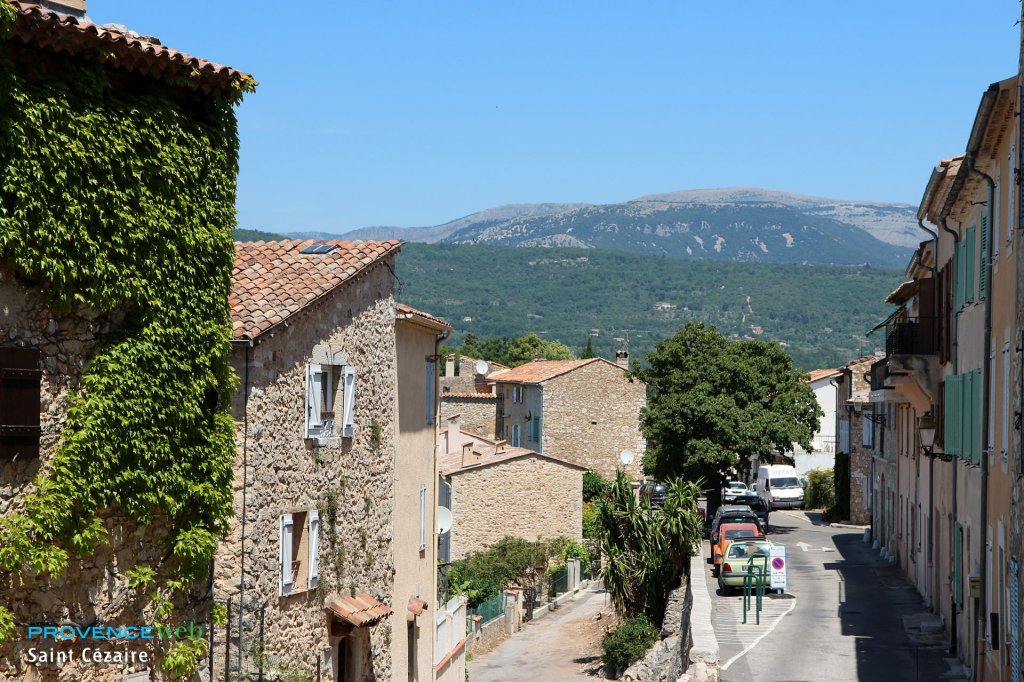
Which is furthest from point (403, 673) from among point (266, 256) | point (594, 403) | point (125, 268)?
point (594, 403)

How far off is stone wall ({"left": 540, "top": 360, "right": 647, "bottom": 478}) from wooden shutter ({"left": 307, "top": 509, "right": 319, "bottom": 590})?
48.1m

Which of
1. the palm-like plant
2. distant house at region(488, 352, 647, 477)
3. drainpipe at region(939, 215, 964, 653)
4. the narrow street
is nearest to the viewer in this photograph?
drainpipe at region(939, 215, 964, 653)

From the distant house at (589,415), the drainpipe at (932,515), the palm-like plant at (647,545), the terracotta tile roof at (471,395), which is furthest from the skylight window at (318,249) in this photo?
the terracotta tile roof at (471,395)

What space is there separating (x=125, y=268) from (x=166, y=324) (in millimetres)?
846

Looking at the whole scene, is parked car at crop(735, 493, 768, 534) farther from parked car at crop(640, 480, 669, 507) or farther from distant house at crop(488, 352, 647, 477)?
distant house at crop(488, 352, 647, 477)

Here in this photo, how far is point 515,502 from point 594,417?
19.4 m

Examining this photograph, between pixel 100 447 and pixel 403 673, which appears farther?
pixel 403 673

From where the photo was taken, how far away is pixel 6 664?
480 inches

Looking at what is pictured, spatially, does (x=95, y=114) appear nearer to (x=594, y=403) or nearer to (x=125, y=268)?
(x=125, y=268)

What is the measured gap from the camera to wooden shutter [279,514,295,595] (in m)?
18.0

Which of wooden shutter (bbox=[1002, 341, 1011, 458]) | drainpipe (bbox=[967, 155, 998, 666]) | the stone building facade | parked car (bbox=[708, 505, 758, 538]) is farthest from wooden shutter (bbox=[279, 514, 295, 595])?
the stone building facade

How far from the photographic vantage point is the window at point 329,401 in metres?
18.9

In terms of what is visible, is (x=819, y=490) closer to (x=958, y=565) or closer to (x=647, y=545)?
(x=647, y=545)

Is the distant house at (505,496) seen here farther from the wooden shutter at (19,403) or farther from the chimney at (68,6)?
the wooden shutter at (19,403)
